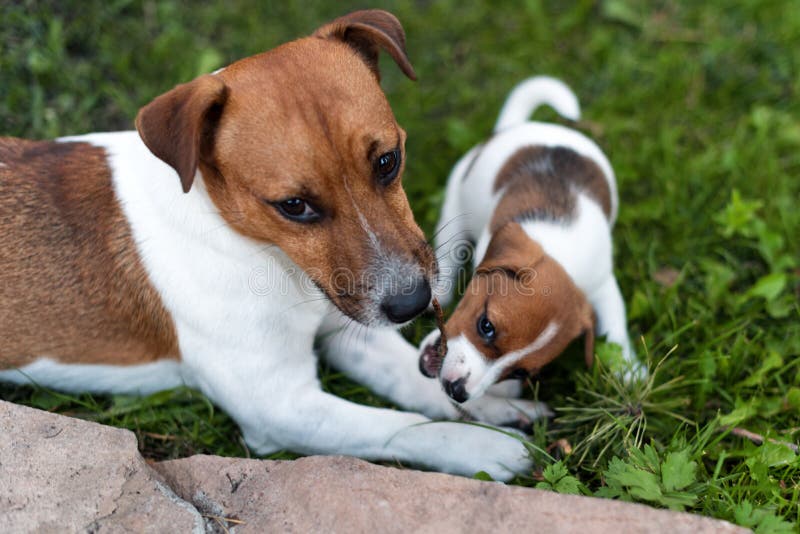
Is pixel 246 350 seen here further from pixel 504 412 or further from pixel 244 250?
pixel 504 412

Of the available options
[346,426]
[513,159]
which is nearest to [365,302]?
[346,426]

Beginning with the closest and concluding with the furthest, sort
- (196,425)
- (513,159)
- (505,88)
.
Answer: (196,425), (513,159), (505,88)

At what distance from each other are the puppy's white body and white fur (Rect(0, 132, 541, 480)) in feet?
2.11

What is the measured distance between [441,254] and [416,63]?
2.73m

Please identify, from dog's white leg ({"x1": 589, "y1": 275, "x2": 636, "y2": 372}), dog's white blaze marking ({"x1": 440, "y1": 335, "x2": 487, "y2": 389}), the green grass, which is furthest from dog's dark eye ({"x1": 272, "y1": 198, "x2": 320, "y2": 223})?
dog's white leg ({"x1": 589, "y1": 275, "x2": 636, "y2": 372})

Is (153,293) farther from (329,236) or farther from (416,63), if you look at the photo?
(416,63)

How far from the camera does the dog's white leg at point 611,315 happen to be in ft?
17.7

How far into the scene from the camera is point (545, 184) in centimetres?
553

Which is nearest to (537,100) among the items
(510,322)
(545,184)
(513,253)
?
(545,184)

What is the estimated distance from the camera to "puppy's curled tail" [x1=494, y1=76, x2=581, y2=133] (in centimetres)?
630

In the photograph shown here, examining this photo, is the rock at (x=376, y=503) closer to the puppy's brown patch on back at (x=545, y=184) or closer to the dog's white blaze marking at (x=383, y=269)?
the dog's white blaze marking at (x=383, y=269)

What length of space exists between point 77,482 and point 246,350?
1.17 meters

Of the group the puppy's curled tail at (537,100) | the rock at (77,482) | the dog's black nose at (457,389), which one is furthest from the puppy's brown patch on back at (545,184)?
the rock at (77,482)

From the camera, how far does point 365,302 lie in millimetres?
4035
